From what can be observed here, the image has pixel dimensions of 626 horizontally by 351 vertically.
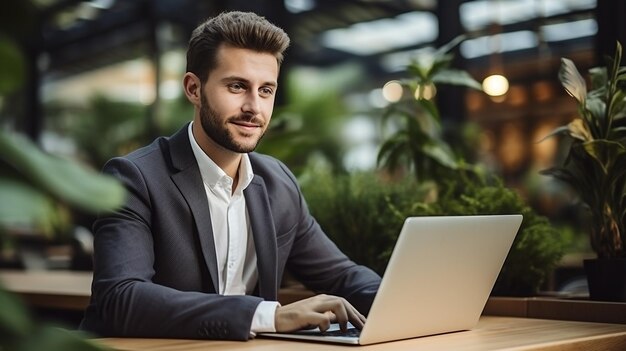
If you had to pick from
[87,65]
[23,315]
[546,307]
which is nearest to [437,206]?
[546,307]

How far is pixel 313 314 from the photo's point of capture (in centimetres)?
200

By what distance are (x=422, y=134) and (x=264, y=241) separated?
1177mm

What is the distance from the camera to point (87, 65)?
9562mm

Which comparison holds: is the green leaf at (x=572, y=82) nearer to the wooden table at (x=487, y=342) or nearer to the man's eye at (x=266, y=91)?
the wooden table at (x=487, y=342)

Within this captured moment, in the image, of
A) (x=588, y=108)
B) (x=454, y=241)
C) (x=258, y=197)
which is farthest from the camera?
(x=588, y=108)

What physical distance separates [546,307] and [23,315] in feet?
7.64

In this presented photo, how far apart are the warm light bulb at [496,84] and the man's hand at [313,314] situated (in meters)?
4.10

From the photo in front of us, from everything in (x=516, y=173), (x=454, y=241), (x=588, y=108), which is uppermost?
(x=588, y=108)

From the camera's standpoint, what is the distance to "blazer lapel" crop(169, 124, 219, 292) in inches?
95.9

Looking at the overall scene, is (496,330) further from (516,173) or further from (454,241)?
(516,173)

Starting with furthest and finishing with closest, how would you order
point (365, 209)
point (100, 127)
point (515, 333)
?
point (100, 127) → point (365, 209) → point (515, 333)

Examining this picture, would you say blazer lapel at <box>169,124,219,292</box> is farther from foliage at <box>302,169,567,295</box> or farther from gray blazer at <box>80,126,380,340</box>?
foliage at <box>302,169,567,295</box>

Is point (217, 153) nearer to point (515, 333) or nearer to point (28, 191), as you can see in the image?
point (515, 333)

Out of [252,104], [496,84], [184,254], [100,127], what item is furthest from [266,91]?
[100,127]
